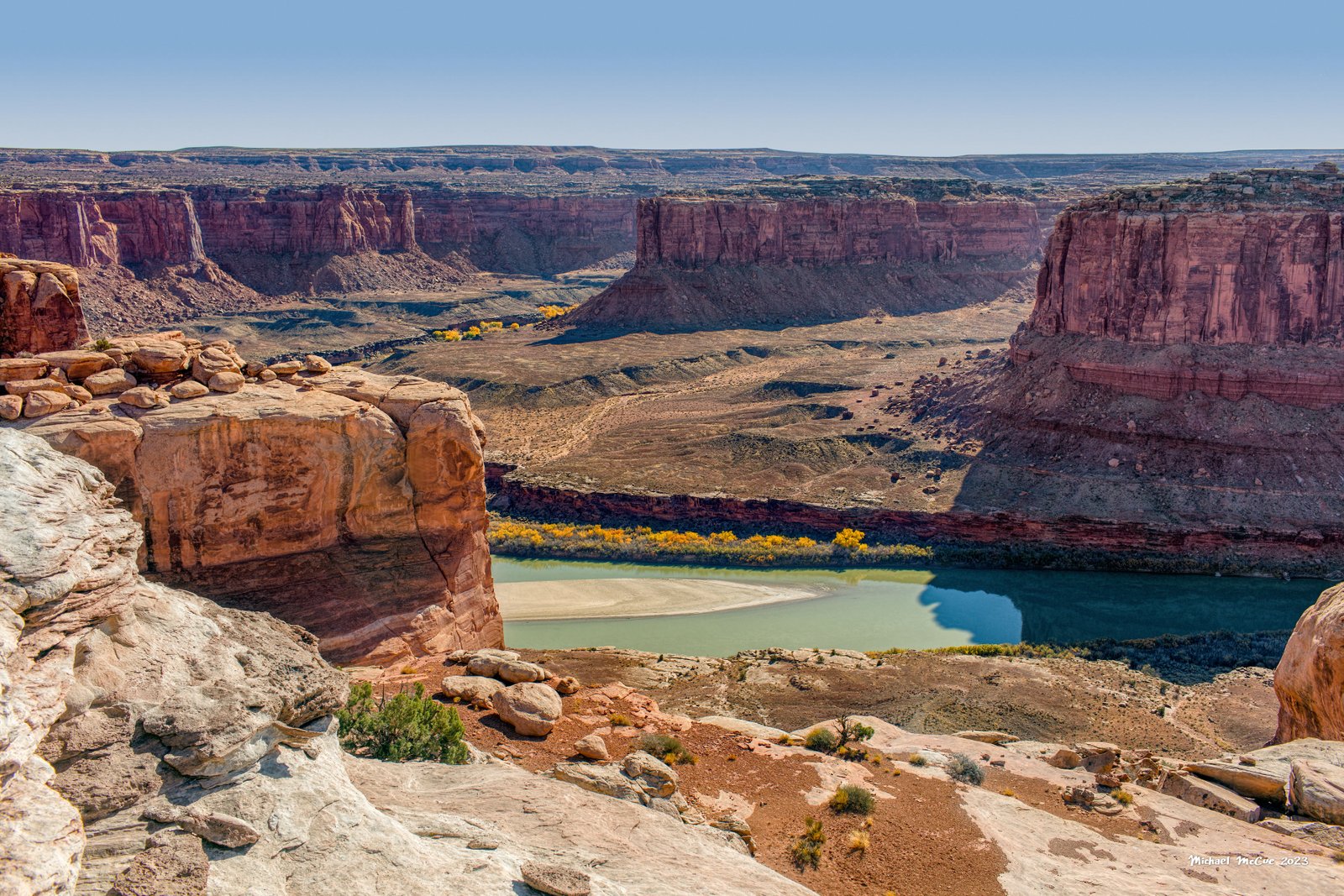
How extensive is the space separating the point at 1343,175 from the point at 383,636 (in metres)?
54.4

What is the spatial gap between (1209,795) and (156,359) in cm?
2040

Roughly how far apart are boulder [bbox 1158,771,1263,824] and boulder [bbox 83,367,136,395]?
2004 cm

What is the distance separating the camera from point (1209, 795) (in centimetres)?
1888

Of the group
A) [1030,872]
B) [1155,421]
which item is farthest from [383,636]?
[1155,421]

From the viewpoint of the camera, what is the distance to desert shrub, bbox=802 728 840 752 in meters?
21.3

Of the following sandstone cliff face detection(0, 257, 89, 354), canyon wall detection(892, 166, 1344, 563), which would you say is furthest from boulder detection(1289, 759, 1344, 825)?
canyon wall detection(892, 166, 1344, 563)

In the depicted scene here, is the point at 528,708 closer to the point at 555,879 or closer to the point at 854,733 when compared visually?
the point at 854,733

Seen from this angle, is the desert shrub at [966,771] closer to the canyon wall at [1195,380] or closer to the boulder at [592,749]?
the boulder at [592,749]

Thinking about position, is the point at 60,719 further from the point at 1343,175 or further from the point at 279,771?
the point at 1343,175

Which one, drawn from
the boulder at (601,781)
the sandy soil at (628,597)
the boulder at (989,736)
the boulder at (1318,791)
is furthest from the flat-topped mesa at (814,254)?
the boulder at (601,781)

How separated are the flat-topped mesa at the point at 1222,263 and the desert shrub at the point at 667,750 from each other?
41.1 m

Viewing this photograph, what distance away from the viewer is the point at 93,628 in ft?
39.2

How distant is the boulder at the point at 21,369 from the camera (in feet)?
62.8

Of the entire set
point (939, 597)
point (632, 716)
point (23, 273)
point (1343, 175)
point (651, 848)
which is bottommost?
point (939, 597)
